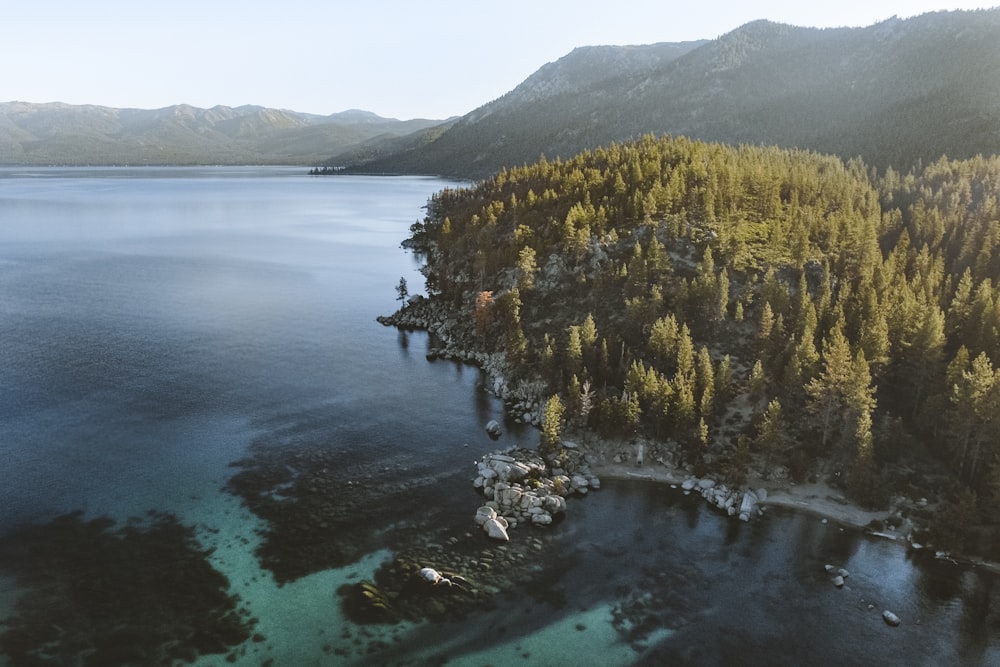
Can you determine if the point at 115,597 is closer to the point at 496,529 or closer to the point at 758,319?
the point at 496,529

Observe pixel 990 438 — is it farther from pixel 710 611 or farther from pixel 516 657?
pixel 516 657

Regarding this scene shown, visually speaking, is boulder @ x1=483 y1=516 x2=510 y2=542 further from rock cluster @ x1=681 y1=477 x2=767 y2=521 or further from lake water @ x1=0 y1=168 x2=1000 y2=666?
rock cluster @ x1=681 y1=477 x2=767 y2=521

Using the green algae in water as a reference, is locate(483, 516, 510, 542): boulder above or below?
above

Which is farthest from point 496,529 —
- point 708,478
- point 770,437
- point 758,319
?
point 758,319

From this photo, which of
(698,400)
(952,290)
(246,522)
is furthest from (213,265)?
(952,290)

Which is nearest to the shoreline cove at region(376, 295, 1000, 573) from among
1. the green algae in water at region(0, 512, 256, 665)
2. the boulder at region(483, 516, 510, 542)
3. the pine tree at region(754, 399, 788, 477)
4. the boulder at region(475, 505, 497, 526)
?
the pine tree at region(754, 399, 788, 477)

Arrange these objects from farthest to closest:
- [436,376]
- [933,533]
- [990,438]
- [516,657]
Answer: [436,376] → [990,438] → [933,533] → [516,657]
